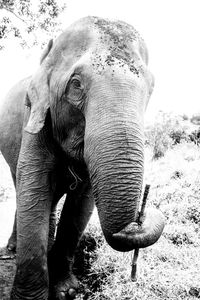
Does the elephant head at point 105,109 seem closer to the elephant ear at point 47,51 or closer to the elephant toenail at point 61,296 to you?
the elephant ear at point 47,51

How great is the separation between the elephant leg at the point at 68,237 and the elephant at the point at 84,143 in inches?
0.4

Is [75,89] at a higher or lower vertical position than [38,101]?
higher

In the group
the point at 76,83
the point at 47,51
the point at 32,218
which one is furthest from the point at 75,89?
the point at 32,218

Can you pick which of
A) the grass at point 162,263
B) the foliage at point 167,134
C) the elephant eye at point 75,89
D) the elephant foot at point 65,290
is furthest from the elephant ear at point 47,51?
the foliage at point 167,134

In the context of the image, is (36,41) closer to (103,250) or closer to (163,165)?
(163,165)

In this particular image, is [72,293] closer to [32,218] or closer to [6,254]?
[32,218]

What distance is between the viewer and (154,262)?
5125 mm

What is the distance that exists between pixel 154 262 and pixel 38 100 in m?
2.60

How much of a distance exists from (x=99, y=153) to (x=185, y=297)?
7.58 feet

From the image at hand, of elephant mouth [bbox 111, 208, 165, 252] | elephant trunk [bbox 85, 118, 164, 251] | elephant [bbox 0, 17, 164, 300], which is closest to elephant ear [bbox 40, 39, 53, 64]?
elephant [bbox 0, 17, 164, 300]

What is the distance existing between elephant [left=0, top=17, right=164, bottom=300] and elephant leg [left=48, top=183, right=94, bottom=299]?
1cm

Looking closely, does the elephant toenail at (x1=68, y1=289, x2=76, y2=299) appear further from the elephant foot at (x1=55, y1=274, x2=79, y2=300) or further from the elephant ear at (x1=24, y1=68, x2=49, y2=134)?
the elephant ear at (x1=24, y1=68, x2=49, y2=134)

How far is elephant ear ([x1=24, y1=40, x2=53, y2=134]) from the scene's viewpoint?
3.44 metres

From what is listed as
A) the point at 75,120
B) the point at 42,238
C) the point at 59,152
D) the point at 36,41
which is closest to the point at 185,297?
the point at 42,238
